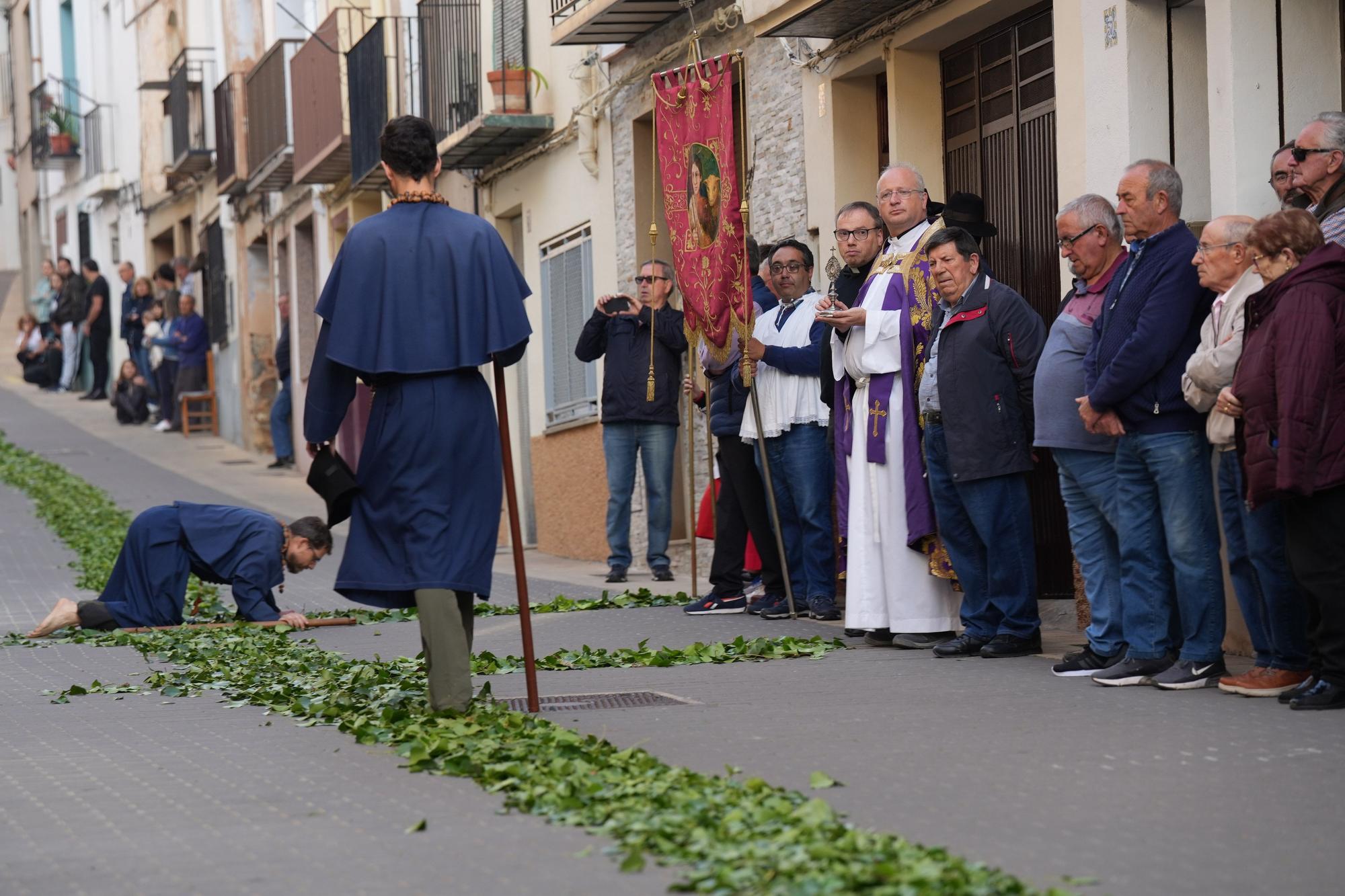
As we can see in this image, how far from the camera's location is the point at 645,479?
14.5 m

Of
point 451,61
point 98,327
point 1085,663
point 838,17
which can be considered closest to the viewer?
point 1085,663

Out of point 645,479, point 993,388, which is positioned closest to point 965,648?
point 993,388

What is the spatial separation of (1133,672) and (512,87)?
39.2 ft

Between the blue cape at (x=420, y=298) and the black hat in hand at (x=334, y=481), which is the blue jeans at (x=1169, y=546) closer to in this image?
the blue cape at (x=420, y=298)

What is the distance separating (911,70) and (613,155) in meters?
4.98

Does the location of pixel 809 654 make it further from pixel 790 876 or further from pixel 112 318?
pixel 112 318

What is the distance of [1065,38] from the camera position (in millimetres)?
10508

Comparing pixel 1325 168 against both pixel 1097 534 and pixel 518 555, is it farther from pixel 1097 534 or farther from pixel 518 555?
pixel 518 555

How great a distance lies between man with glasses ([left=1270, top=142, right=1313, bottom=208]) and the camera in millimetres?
7785

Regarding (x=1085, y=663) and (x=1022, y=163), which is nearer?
(x=1085, y=663)

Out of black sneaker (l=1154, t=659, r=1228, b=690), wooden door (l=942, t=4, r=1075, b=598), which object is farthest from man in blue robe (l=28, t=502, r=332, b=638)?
black sneaker (l=1154, t=659, r=1228, b=690)

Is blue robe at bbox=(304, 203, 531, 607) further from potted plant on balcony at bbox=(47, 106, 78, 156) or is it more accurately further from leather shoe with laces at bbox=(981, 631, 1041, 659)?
potted plant on balcony at bbox=(47, 106, 78, 156)

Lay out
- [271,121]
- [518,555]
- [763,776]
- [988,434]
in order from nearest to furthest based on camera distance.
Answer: [763,776] < [518,555] < [988,434] < [271,121]

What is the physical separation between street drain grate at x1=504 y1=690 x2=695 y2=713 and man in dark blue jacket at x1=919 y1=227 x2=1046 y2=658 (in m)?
1.69
